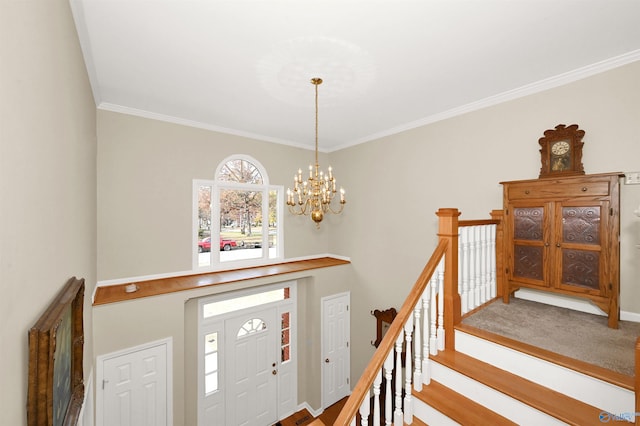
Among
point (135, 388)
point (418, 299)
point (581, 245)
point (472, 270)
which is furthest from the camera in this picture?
point (135, 388)

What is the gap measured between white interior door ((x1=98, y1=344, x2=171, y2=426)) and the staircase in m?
2.68

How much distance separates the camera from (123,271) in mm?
3488

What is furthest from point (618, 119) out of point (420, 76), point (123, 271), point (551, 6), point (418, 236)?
point (123, 271)

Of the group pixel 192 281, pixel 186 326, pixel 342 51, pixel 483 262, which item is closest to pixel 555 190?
pixel 483 262

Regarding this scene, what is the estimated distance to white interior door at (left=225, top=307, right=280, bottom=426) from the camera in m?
4.15

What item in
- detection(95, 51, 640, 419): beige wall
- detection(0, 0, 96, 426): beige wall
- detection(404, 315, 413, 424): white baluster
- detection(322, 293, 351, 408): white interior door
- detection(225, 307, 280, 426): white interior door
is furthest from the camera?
detection(322, 293, 351, 408): white interior door

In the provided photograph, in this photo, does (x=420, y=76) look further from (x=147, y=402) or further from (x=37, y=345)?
(x=147, y=402)

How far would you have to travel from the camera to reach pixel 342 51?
238 cm

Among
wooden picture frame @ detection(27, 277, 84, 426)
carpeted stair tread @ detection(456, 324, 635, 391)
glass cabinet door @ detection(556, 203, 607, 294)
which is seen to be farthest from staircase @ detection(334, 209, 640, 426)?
wooden picture frame @ detection(27, 277, 84, 426)

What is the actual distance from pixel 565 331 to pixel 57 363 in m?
3.54

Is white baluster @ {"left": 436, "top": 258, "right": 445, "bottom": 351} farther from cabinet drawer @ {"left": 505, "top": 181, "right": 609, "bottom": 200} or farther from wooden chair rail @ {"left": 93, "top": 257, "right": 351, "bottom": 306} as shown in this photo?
wooden chair rail @ {"left": 93, "top": 257, "right": 351, "bottom": 306}

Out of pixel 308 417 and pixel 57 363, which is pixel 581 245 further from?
pixel 308 417

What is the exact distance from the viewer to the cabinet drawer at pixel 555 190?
7.77 feet

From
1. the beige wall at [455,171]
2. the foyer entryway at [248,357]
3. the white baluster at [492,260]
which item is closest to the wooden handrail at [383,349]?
the white baluster at [492,260]
